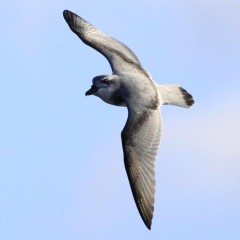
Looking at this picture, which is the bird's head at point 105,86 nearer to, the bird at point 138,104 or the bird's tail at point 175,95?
the bird at point 138,104

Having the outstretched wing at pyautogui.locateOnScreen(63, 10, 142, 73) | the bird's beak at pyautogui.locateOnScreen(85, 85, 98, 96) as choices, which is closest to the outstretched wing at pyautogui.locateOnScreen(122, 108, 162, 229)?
the bird's beak at pyautogui.locateOnScreen(85, 85, 98, 96)

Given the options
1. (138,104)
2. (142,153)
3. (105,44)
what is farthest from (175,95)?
(105,44)

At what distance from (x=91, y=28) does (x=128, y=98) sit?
16.7ft

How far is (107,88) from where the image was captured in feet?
86.9

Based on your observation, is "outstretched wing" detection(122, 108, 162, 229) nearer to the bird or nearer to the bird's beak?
the bird

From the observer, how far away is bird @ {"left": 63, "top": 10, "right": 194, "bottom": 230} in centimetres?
2488

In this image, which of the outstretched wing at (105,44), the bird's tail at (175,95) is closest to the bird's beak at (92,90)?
the outstretched wing at (105,44)

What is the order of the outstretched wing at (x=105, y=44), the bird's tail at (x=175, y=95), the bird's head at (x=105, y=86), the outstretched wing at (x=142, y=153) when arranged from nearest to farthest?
the outstretched wing at (x=142, y=153) < the bird's head at (x=105, y=86) < the bird's tail at (x=175, y=95) < the outstretched wing at (x=105, y=44)

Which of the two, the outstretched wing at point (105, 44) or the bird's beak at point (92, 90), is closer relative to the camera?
the bird's beak at point (92, 90)

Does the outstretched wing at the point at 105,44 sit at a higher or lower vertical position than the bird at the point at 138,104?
higher

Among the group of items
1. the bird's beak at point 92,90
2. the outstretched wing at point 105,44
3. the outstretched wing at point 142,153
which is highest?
the outstretched wing at point 105,44

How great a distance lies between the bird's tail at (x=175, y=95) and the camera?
26.9 metres

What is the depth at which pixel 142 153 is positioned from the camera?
25281mm

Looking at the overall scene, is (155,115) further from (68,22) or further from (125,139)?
(68,22)
